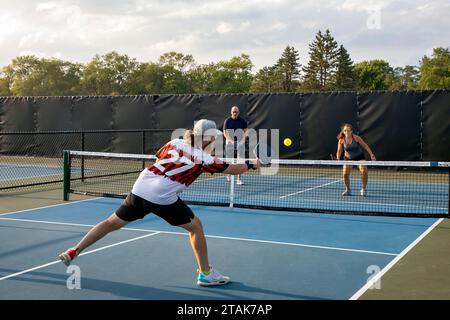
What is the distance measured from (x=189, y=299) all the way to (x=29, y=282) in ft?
5.78

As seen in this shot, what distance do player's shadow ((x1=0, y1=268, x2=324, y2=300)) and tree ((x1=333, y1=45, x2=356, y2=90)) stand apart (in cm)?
9923

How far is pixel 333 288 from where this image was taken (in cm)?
539

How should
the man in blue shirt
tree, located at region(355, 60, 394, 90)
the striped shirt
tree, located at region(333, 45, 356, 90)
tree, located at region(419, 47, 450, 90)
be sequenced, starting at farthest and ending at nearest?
tree, located at region(355, 60, 394, 90) < tree, located at region(333, 45, 356, 90) < tree, located at region(419, 47, 450, 90) < the man in blue shirt < the striped shirt

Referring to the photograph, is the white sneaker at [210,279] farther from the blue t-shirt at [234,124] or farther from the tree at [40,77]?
the tree at [40,77]

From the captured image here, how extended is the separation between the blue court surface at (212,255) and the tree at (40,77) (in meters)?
106

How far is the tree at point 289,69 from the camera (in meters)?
115

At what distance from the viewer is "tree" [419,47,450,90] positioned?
96.8 meters

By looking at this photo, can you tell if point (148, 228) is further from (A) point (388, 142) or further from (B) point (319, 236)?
(A) point (388, 142)

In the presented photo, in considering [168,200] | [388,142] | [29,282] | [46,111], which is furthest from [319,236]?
[46,111]

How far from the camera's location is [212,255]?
680cm

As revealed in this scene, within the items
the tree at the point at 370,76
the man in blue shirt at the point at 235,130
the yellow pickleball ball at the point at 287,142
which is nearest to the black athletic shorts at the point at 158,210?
the man in blue shirt at the point at 235,130

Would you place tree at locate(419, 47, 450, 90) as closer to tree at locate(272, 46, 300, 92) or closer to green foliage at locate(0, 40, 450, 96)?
green foliage at locate(0, 40, 450, 96)

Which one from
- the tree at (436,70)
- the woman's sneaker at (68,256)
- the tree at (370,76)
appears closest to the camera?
the woman's sneaker at (68,256)

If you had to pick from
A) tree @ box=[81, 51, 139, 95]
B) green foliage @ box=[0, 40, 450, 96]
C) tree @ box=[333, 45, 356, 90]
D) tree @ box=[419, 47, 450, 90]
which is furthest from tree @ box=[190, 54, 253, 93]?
tree @ box=[419, 47, 450, 90]
